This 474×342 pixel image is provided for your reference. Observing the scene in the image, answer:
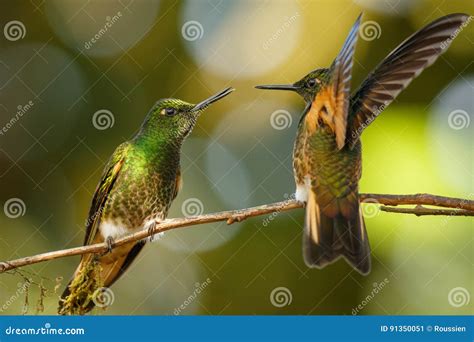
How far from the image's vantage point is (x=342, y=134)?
158 inches

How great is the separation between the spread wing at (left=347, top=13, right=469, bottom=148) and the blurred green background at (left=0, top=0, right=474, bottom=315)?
1.02 m

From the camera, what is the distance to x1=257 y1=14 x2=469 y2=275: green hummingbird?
361 cm

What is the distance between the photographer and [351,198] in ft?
12.9

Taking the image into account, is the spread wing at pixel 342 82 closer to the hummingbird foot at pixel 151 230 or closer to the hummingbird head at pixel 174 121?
the hummingbird head at pixel 174 121

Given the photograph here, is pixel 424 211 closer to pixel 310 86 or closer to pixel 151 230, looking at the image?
pixel 310 86

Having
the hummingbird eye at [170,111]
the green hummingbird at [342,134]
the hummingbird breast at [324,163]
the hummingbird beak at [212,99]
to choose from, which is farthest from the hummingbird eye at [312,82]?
the hummingbird eye at [170,111]

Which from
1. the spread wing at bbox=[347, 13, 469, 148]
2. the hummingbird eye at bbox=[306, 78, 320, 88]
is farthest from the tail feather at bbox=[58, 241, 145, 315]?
the spread wing at bbox=[347, 13, 469, 148]

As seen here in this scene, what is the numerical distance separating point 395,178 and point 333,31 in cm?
149

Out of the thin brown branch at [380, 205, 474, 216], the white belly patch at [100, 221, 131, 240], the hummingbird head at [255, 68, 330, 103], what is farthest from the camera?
the white belly patch at [100, 221, 131, 240]

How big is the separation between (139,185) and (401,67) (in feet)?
5.97

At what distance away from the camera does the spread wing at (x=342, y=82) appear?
328 centimetres

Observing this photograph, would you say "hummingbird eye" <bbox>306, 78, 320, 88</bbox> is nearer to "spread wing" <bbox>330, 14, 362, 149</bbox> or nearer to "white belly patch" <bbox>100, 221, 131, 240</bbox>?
"spread wing" <bbox>330, 14, 362, 149</bbox>

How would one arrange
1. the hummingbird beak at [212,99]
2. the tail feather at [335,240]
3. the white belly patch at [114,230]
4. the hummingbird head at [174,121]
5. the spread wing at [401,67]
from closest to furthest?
the spread wing at [401,67] → the tail feather at [335,240] → the hummingbird beak at [212,99] → the white belly patch at [114,230] → the hummingbird head at [174,121]

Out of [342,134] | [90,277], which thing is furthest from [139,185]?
[342,134]
